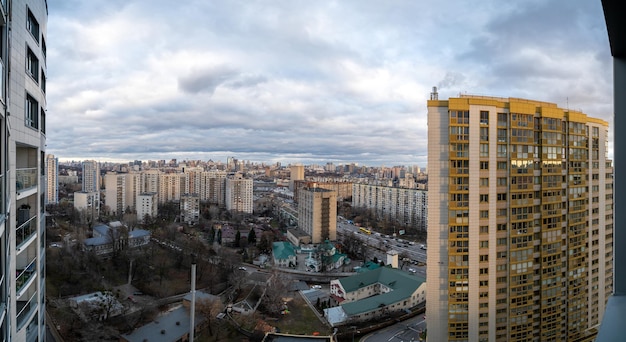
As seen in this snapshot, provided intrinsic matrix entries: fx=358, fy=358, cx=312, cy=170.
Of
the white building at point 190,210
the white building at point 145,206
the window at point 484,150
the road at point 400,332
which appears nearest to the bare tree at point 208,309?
the road at point 400,332

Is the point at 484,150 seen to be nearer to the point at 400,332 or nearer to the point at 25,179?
the point at 25,179

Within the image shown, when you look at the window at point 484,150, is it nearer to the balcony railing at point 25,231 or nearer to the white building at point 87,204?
the balcony railing at point 25,231

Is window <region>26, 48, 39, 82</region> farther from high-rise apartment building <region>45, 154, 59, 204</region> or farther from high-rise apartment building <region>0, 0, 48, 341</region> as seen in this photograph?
high-rise apartment building <region>45, 154, 59, 204</region>

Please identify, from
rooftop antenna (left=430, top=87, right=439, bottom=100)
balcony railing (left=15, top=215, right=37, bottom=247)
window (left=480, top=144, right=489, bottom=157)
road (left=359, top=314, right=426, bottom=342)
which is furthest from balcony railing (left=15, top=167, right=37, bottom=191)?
road (left=359, top=314, right=426, bottom=342)

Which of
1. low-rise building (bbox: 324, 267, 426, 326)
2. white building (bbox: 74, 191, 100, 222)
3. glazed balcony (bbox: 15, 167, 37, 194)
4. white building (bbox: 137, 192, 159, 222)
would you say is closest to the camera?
glazed balcony (bbox: 15, 167, 37, 194)

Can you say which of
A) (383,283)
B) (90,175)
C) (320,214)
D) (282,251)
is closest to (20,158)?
(383,283)

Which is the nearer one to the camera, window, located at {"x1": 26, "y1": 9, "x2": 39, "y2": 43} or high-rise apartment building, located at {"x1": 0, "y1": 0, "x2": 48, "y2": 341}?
high-rise apartment building, located at {"x1": 0, "y1": 0, "x2": 48, "y2": 341}

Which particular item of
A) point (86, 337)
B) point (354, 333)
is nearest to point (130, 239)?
point (86, 337)

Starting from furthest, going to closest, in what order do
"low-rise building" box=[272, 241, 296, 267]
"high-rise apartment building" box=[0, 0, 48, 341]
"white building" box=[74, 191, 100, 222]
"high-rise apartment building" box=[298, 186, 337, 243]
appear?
"white building" box=[74, 191, 100, 222], "high-rise apartment building" box=[298, 186, 337, 243], "low-rise building" box=[272, 241, 296, 267], "high-rise apartment building" box=[0, 0, 48, 341]
